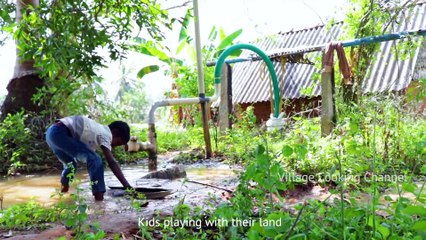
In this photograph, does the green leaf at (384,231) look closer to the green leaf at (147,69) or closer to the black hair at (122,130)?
the black hair at (122,130)

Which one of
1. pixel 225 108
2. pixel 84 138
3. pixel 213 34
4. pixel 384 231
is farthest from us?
pixel 213 34

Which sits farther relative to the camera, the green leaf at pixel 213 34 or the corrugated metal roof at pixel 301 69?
the green leaf at pixel 213 34

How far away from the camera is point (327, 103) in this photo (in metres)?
5.65

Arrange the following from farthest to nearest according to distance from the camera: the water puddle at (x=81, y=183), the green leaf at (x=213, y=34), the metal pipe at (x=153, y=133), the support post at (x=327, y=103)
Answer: the green leaf at (x=213, y=34)
the metal pipe at (x=153, y=133)
the support post at (x=327, y=103)
the water puddle at (x=81, y=183)

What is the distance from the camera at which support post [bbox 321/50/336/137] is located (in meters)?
5.58

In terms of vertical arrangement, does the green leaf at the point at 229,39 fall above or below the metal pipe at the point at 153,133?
above

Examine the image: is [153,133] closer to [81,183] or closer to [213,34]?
[81,183]

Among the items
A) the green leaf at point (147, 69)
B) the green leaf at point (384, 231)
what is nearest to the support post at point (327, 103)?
the green leaf at point (384, 231)

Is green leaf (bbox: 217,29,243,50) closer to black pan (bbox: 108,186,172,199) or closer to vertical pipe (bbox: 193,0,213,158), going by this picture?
vertical pipe (bbox: 193,0,213,158)

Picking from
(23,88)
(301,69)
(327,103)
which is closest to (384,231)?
Result: (327,103)

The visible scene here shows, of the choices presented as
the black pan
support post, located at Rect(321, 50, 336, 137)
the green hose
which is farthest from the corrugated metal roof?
the black pan

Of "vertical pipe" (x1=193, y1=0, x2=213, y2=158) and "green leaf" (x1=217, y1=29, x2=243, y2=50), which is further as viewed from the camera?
"green leaf" (x1=217, y1=29, x2=243, y2=50)

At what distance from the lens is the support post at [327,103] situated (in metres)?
5.58

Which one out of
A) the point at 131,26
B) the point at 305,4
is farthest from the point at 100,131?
the point at 305,4
